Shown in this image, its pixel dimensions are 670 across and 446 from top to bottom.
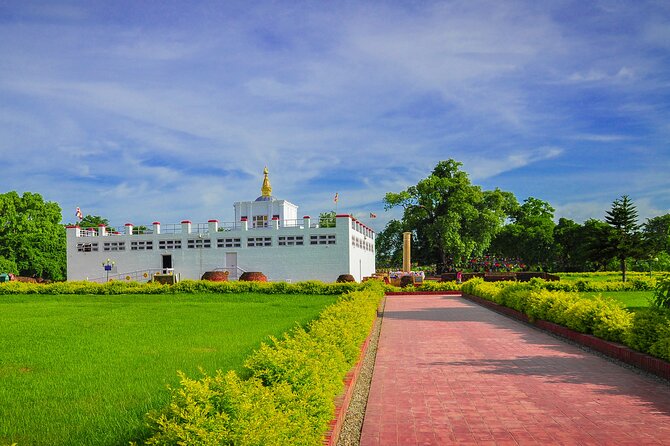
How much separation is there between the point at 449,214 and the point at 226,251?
59.0 feet

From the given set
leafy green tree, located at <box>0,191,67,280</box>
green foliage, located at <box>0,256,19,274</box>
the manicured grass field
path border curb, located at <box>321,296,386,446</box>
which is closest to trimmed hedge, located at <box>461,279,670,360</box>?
path border curb, located at <box>321,296,386,446</box>

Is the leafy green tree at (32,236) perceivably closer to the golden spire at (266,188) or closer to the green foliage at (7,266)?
the green foliage at (7,266)

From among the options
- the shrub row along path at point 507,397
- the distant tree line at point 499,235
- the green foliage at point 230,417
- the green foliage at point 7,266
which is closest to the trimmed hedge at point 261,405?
the green foliage at point 230,417

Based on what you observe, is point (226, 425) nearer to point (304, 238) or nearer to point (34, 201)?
point (304, 238)

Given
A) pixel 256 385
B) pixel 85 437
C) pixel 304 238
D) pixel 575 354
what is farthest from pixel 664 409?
pixel 304 238

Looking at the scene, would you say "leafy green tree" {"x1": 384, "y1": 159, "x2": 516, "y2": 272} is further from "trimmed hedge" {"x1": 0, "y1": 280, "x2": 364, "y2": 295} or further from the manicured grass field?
the manicured grass field

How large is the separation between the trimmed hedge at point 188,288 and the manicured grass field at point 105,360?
8.18 m

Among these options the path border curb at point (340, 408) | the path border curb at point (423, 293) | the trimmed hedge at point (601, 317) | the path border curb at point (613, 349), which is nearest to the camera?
the path border curb at point (340, 408)

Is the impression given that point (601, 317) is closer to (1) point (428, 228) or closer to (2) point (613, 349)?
(2) point (613, 349)

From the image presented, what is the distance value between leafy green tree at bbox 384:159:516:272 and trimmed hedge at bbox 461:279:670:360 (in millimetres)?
28681

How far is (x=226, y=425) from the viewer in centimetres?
Answer: 359

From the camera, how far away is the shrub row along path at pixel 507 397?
5.44m

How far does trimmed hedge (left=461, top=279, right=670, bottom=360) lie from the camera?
8430 mm

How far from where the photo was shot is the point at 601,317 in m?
10.4
